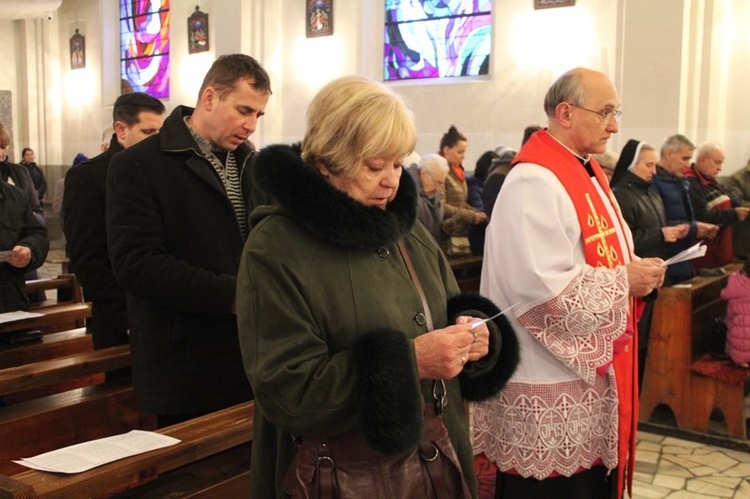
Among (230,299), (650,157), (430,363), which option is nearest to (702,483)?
(650,157)

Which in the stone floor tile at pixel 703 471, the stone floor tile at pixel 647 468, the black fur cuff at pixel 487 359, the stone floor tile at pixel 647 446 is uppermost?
the black fur cuff at pixel 487 359

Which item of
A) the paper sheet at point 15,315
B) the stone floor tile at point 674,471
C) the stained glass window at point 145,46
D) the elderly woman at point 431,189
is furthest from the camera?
the stained glass window at point 145,46

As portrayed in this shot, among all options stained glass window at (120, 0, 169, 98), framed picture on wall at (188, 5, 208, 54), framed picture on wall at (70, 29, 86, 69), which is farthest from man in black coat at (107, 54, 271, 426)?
framed picture on wall at (70, 29, 86, 69)

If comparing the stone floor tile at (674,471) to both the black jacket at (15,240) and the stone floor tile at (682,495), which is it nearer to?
the stone floor tile at (682,495)

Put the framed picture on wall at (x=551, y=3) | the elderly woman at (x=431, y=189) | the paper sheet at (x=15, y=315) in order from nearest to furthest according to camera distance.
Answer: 1. the paper sheet at (x=15, y=315)
2. the elderly woman at (x=431, y=189)
3. the framed picture on wall at (x=551, y=3)

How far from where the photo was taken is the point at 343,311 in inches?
64.9

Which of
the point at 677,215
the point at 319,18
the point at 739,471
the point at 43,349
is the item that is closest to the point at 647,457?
the point at 739,471

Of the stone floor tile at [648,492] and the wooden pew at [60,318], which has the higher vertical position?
the wooden pew at [60,318]

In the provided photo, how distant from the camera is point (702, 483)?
4227 mm

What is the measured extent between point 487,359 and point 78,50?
56.2 ft

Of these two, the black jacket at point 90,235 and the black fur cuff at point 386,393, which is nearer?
the black fur cuff at point 386,393

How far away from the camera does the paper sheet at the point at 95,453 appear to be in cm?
199

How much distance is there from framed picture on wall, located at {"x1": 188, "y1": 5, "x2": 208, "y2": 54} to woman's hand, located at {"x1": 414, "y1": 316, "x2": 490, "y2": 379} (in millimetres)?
13443

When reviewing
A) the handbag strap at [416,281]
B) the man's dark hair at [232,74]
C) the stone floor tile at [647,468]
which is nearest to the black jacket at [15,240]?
the man's dark hair at [232,74]
